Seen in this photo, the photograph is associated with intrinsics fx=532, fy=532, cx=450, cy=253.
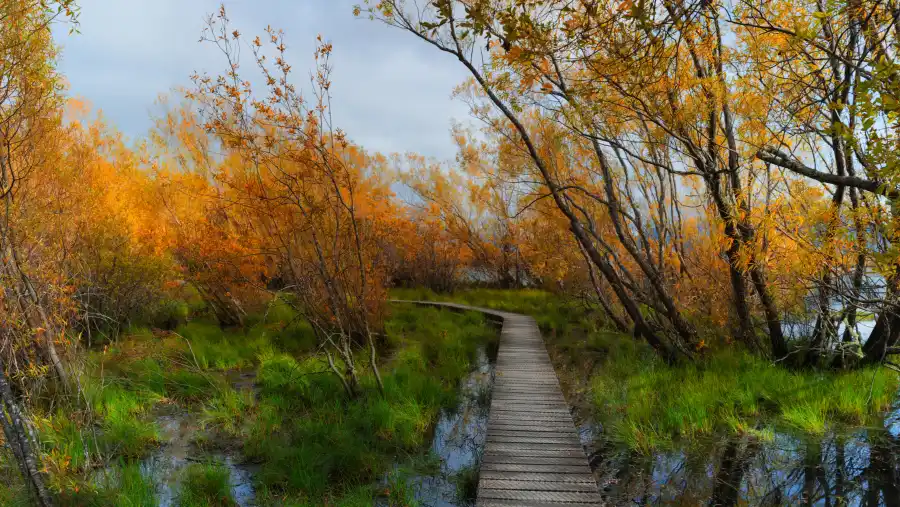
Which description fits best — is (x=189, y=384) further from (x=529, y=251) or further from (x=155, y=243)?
(x=529, y=251)

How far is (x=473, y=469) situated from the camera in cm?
525

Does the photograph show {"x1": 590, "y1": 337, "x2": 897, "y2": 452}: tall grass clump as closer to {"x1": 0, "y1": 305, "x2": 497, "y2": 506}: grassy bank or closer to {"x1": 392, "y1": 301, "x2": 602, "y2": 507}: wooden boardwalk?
{"x1": 392, "y1": 301, "x2": 602, "y2": 507}: wooden boardwalk

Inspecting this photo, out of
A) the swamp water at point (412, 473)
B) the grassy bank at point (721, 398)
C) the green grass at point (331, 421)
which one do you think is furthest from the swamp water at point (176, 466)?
the grassy bank at point (721, 398)

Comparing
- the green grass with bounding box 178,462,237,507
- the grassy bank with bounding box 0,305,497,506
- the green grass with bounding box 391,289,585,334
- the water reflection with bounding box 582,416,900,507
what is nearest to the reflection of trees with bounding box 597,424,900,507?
the water reflection with bounding box 582,416,900,507

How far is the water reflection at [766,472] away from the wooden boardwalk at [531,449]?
1.41 ft

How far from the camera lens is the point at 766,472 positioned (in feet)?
15.7

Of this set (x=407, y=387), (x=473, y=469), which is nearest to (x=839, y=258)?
(x=473, y=469)

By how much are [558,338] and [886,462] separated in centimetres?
709

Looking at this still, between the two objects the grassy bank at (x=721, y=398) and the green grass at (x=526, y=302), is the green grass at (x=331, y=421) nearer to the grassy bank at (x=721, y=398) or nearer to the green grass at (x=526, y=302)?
the grassy bank at (x=721, y=398)

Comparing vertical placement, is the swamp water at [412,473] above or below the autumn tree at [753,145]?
below

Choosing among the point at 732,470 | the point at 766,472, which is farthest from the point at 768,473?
the point at 732,470

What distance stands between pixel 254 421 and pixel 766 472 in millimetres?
5489

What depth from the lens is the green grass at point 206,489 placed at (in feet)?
15.1

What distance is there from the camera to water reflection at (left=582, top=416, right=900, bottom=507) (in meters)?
4.41
